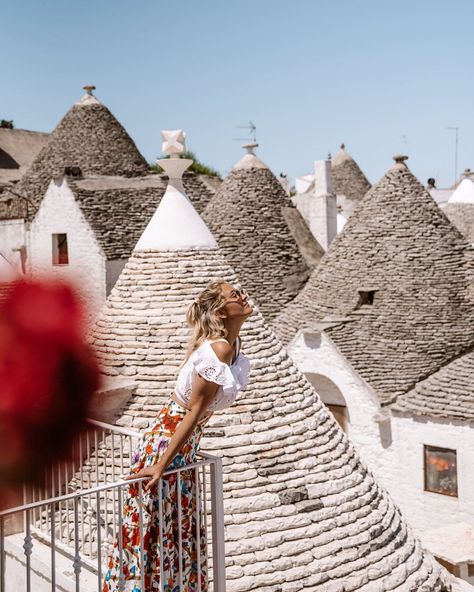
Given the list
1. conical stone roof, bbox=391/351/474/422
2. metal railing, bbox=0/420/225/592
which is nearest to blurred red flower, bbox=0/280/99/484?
metal railing, bbox=0/420/225/592

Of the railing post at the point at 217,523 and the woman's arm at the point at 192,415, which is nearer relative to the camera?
the woman's arm at the point at 192,415

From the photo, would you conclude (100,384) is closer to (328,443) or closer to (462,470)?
(328,443)

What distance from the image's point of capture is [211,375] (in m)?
4.20

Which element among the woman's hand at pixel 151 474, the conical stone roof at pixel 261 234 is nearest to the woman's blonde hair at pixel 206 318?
the woman's hand at pixel 151 474

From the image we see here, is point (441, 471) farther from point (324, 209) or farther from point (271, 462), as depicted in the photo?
point (324, 209)

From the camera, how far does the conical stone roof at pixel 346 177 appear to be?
107ft

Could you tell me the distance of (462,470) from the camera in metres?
14.3

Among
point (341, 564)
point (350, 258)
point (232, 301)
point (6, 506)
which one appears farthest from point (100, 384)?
point (350, 258)

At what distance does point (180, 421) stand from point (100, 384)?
3663 millimetres

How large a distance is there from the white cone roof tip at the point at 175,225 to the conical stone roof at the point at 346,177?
80.4 feet

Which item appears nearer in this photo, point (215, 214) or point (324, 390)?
point (324, 390)

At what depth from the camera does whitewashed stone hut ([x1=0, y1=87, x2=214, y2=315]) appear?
19016mm

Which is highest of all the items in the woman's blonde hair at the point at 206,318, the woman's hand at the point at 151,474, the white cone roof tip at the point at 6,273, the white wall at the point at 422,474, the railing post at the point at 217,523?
the white cone roof tip at the point at 6,273

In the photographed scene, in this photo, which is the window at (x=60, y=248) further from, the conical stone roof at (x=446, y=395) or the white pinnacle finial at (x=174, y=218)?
the white pinnacle finial at (x=174, y=218)
